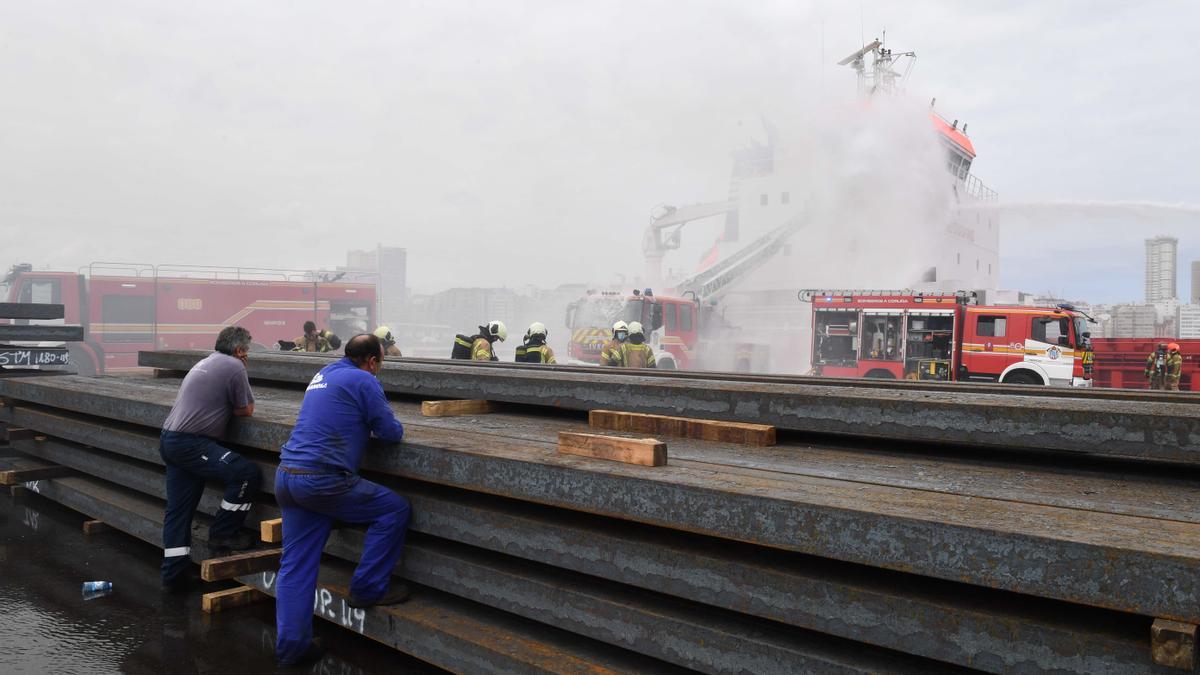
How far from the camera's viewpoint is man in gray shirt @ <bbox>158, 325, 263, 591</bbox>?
393 centimetres

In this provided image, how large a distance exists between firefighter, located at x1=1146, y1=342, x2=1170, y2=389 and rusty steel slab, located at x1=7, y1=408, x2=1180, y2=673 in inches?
608

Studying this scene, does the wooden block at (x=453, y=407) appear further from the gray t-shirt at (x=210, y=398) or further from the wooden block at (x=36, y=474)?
the wooden block at (x=36, y=474)

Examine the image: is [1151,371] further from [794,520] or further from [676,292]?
[794,520]

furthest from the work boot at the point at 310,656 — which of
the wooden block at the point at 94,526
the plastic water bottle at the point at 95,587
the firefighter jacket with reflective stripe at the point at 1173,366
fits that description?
the firefighter jacket with reflective stripe at the point at 1173,366

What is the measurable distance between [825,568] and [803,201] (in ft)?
87.1

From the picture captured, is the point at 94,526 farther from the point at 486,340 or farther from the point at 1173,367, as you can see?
the point at 1173,367

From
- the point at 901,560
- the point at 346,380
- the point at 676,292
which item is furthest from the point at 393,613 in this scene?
the point at 676,292

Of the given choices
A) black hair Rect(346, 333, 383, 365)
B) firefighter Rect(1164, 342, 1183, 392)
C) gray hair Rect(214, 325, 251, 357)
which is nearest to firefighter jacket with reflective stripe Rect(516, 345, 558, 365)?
gray hair Rect(214, 325, 251, 357)

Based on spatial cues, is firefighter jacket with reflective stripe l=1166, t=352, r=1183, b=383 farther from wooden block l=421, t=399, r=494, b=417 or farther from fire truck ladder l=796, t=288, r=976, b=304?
wooden block l=421, t=399, r=494, b=417

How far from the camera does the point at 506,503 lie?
2.96m

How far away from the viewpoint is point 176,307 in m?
16.0

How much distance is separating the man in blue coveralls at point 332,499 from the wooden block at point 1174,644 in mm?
2546

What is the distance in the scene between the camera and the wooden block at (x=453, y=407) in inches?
152

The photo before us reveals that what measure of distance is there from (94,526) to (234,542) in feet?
6.30
